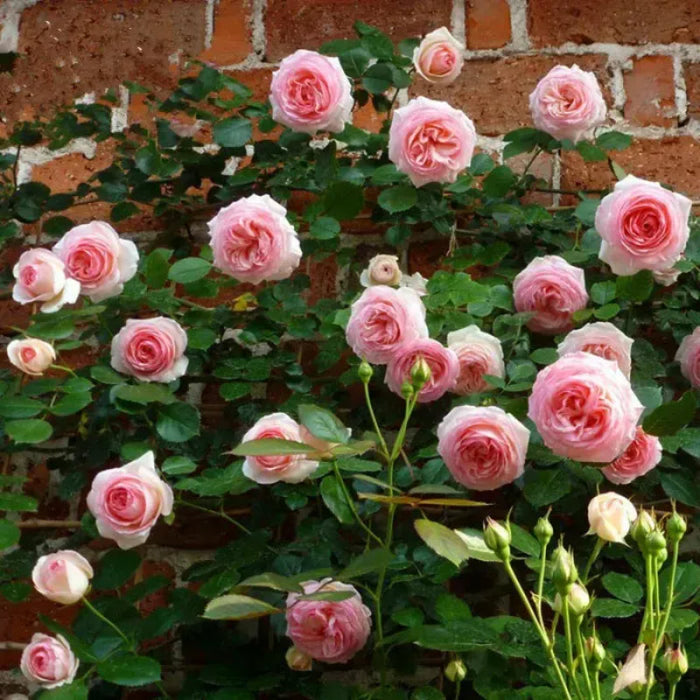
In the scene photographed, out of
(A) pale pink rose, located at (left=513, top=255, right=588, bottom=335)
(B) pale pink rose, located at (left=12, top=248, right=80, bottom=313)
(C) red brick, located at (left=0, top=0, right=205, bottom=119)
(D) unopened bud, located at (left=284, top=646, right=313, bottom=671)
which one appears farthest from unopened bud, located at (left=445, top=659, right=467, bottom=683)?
(C) red brick, located at (left=0, top=0, right=205, bottom=119)

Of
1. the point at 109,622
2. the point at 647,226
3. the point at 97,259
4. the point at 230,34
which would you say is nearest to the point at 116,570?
the point at 109,622

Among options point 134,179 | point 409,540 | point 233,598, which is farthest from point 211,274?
point 233,598

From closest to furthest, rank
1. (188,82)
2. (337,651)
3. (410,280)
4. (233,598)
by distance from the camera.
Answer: (233,598) → (337,651) → (410,280) → (188,82)

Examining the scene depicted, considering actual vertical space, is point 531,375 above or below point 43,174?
below

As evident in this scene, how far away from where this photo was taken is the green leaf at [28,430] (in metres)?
1.05

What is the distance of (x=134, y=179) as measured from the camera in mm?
1350

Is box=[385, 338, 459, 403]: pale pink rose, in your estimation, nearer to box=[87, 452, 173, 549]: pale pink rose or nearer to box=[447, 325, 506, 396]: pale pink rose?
box=[447, 325, 506, 396]: pale pink rose

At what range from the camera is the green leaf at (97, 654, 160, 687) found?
0.93m

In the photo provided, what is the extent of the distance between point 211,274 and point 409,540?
432mm

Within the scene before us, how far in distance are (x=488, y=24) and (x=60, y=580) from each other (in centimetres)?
84

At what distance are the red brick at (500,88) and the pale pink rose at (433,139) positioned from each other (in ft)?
0.76

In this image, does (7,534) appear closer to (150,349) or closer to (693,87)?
(150,349)

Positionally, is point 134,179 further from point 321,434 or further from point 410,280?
point 321,434

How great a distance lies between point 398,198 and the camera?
48.1 inches
